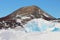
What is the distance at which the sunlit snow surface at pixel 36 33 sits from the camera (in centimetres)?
298

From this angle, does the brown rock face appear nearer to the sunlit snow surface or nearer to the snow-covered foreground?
the sunlit snow surface

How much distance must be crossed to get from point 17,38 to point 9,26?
1.48 m

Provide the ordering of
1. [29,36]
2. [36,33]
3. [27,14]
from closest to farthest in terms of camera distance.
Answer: [29,36] → [36,33] → [27,14]

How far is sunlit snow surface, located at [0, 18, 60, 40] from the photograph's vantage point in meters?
2.98

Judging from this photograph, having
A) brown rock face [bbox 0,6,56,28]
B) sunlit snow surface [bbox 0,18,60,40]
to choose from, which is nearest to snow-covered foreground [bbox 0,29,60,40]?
sunlit snow surface [bbox 0,18,60,40]

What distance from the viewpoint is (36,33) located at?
321cm

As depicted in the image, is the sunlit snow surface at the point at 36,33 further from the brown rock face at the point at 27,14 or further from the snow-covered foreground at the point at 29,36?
the brown rock face at the point at 27,14

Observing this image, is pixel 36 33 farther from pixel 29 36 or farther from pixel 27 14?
pixel 27 14

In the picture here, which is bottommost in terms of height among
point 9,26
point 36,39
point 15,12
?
point 36,39

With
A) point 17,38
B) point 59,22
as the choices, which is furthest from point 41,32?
point 59,22

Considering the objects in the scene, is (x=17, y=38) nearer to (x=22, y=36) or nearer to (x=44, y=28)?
(x=22, y=36)

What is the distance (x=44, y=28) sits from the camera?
3502 millimetres

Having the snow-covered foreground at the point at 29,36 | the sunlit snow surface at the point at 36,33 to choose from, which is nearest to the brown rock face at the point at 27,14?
the sunlit snow surface at the point at 36,33

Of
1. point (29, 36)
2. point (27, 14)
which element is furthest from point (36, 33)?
point (27, 14)
